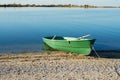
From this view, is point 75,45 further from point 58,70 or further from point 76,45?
point 58,70

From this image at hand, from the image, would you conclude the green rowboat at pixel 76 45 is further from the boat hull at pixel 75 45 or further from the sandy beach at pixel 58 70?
the sandy beach at pixel 58 70

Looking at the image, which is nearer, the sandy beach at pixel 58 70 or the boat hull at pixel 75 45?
the sandy beach at pixel 58 70

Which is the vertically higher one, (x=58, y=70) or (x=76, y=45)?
(x=76, y=45)

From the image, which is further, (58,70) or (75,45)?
(75,45)

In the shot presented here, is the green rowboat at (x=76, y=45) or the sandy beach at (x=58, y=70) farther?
the green rowboat at (x=76, y=45)

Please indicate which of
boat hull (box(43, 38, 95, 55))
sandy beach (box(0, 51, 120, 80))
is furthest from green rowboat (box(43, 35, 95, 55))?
sandy beach (box(0, 51, 120, 80))

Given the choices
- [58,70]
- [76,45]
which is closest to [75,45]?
[76,45]

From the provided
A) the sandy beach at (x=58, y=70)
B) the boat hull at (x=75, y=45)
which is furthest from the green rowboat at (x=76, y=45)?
the sandy beach at (x=58, y=70)

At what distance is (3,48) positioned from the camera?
92.8 feet

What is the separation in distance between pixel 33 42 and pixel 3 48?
5.18 metres

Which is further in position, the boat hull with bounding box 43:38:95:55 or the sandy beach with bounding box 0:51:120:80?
the boat hull with bounding box 43:38:95:55

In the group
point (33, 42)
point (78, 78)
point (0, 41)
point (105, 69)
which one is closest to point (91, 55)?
point (105, 69)

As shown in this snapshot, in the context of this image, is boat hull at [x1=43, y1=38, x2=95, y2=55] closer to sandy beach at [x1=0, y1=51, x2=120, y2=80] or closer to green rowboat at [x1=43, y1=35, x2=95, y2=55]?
green rowboat at [x1=43, y1=35, x2=95, y2=55]

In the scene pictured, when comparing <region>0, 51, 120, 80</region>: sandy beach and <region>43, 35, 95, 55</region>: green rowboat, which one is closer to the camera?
<region>0, 51, 120, 80</region>: sandy beach
